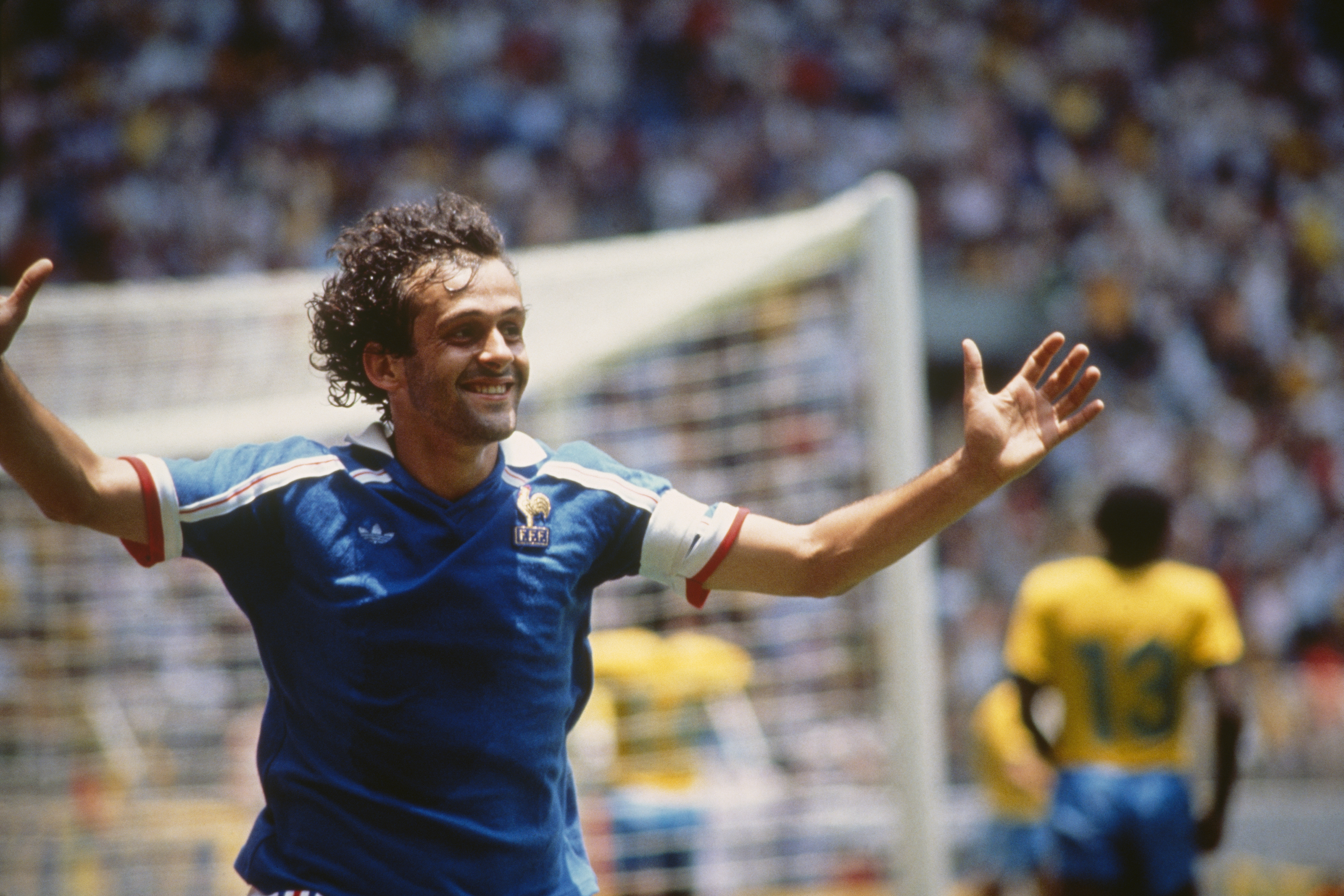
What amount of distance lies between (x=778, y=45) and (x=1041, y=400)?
539 inches

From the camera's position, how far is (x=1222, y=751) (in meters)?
4.73

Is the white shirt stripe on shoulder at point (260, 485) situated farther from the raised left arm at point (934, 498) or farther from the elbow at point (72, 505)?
the raised left arm at point (934, 498)

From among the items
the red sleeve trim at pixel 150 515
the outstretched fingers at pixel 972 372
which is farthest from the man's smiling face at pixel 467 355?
the outstretched fingers at pixel 972 372

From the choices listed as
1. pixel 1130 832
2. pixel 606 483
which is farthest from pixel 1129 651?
pixel 606 483

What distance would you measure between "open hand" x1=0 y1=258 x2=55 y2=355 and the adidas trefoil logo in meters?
0.60

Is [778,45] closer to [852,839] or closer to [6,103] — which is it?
[6,103]

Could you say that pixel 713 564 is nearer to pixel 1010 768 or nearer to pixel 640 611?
pixel 640 611

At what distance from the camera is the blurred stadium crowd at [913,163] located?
12.4 metres

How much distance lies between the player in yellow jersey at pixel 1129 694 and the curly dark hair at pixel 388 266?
2919 mm

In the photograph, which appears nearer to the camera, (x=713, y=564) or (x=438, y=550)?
(x=438, y=550)

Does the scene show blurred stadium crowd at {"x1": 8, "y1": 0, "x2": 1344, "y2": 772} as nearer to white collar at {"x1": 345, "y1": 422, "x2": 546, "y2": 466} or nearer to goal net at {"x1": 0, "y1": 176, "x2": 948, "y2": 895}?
goal net at {"x1": 0, "y1": 176, "x2": 948, "y2": 895}

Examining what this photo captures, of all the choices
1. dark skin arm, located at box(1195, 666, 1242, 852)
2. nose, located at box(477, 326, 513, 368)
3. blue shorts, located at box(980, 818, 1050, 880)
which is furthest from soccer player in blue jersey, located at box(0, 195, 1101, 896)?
blue shorts, located at box(980, 818, 1050, 880)

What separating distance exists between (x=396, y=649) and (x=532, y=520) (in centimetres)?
31

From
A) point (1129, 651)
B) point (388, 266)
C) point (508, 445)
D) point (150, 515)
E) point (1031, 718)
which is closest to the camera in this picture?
point (150, 515)
